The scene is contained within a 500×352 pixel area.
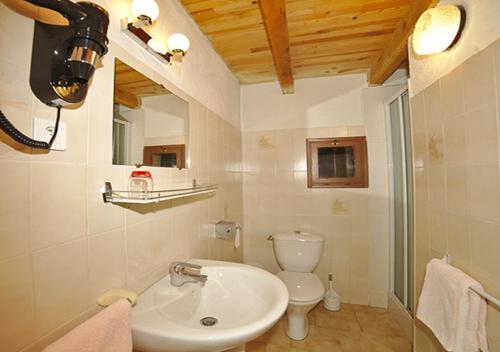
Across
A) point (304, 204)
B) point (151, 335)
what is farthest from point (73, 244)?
point (304, 204)

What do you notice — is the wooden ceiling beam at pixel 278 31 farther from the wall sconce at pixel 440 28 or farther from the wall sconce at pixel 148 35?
the wall sconce at pixel 440 28

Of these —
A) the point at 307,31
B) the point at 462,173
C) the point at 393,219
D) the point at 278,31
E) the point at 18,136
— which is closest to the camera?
the point at 18,136

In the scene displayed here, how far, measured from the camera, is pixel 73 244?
2.08 feet

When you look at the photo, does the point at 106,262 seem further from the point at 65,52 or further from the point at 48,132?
the point at 65,52

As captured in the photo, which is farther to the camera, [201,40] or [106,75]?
[201,40]

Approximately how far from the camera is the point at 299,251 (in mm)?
1951

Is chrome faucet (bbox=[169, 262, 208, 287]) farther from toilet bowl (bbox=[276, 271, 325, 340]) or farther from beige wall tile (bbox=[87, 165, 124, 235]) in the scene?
toilet bowl (bbox=[276, 271, 325, 340])

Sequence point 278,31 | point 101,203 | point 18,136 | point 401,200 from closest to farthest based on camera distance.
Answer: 1. point 18,136
2. point 101,203
3. point 278,31
4. point 401,200

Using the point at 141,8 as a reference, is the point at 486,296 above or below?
below

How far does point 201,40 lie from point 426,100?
1.45 meters

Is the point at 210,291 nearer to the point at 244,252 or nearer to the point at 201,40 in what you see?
the point at 244,252

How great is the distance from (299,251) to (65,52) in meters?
1.94

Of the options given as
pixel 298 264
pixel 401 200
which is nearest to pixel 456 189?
pixel 401 200

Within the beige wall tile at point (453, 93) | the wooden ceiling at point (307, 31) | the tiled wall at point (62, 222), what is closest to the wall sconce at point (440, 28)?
the beige wall tile at point (453, 93)
